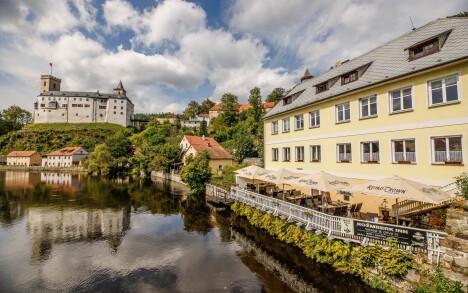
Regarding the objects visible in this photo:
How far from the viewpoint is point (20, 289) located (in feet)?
36.7

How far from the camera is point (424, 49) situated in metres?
14.2

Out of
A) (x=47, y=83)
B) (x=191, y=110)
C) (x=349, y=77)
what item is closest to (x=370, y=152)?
(x=349, y=77)

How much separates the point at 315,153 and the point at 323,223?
9.13m

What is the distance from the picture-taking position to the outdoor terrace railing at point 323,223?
8773 millimetres

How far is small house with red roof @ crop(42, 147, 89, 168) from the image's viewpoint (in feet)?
286

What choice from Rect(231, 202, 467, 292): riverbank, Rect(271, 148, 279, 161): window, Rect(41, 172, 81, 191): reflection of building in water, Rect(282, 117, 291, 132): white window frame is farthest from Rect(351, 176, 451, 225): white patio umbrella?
Rect(41, 172, 81, 191): reflection of building in water

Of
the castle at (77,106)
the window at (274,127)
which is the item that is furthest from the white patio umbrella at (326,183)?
the castle at (77,106)

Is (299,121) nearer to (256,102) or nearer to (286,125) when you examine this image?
(286,125)

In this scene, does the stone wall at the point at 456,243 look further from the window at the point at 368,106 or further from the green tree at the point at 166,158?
the green tree at the point at 166,158

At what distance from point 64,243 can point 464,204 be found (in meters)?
23.6

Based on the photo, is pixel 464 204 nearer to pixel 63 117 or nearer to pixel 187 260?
pixel 187 260

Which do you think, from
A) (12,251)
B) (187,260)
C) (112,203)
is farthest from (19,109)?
→ (187,260)

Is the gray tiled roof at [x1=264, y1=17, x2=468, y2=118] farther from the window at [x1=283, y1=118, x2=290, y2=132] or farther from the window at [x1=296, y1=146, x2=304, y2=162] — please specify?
the window at [x1=296, y1=146, x2=304, y2=162]

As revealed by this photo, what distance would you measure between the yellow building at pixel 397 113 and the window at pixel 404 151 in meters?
0.05
